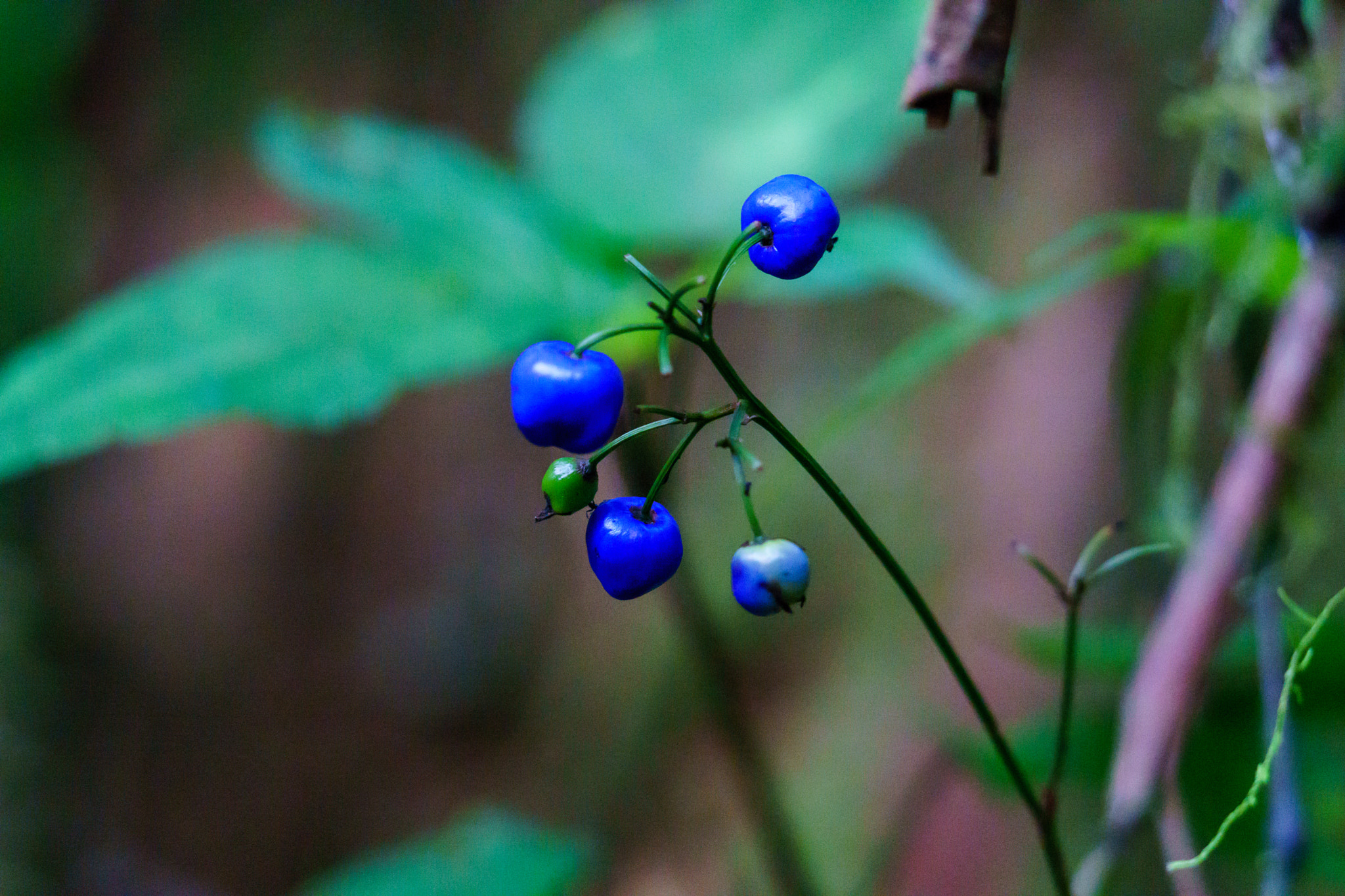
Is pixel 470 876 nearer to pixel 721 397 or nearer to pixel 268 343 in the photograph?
pixel 268 343

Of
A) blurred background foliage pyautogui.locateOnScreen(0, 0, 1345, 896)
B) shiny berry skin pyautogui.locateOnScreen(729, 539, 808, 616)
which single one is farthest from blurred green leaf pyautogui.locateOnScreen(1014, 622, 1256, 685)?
shiny berry skin pyautogui.locateOnScreen(729, 539, 808, 616)

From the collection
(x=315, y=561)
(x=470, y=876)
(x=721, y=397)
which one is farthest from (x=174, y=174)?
(x=470, y=876)

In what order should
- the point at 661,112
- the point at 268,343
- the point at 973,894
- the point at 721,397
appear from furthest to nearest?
→ 1. the point at 721,397
2. the point at 973,894
3. the point at 661,112
4. the point at 268,343

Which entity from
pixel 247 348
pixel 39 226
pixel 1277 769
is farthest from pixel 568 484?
pixel 39 226

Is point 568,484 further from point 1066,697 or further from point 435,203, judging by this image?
point 435,203

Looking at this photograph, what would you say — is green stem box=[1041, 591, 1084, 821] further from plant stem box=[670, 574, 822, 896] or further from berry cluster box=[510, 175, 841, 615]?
plant stem box=[670, 574, 822, 896]

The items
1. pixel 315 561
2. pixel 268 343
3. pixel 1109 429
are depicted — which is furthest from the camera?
pixel 315 561

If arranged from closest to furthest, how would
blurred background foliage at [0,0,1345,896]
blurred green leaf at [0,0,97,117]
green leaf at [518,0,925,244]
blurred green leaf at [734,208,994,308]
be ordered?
blurred background foliage at [0,0,1345,896] → blurred green leaf at [734,208,994,308] → green leaf at [518,0,925,244] → blurred green leaf at [0,0,97,117]
